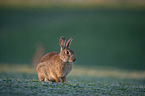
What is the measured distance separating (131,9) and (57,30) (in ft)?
70.9

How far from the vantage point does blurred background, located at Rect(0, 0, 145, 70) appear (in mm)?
38688

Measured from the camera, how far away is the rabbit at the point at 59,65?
8.95 meters

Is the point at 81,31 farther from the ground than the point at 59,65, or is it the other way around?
the point at 81,31

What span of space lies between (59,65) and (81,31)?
136 feet

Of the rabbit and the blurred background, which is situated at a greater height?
the blurred background

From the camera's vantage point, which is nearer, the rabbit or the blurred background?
the rabbit

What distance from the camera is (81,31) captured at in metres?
50.2

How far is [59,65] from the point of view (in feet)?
29.8

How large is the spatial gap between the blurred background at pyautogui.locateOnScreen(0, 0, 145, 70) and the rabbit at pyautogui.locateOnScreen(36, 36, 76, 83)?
23068 millimetres

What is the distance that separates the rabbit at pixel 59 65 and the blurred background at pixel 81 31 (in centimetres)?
2307

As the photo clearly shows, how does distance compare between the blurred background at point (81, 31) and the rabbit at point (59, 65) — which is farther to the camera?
the blurred background at point (81, 31)

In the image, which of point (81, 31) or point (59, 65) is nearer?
point (59, 65)

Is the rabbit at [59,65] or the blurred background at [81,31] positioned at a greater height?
the blurred background at [81,31]

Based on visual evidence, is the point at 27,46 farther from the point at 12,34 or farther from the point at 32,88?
the point at 32,88
